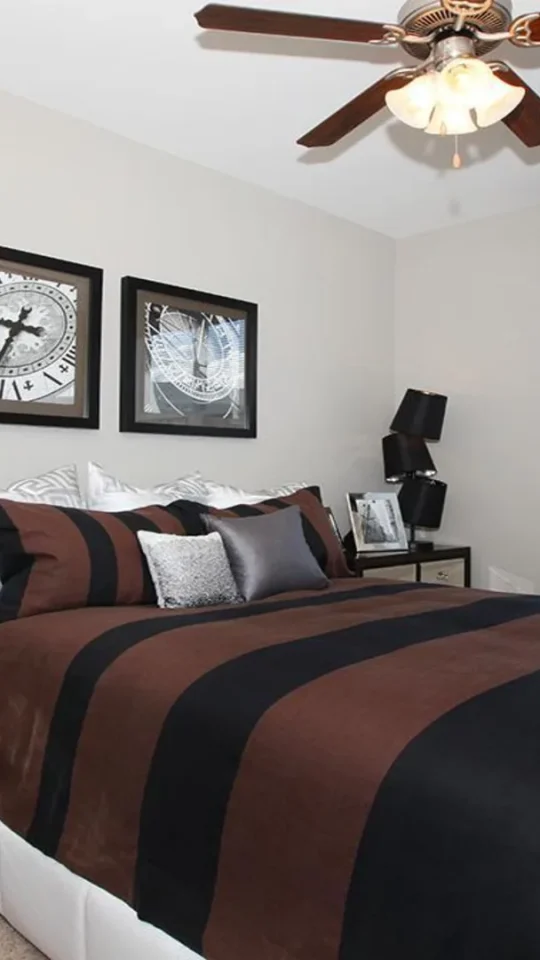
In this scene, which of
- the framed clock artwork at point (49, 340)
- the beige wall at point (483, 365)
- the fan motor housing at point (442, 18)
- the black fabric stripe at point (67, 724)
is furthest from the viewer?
the beige wall at point (483, 365)

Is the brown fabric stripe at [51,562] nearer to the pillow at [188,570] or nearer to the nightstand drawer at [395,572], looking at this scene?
the pillow at [188,570]

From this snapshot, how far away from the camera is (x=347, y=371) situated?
396cm

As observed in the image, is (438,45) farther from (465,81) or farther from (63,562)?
(63,562)

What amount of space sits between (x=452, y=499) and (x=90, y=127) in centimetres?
253

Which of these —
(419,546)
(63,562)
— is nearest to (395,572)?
(419,546)

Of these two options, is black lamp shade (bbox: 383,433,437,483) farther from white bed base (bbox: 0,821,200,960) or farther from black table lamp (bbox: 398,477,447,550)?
white bed base (bbox: 0,821,200,960)

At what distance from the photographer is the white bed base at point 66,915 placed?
1388 mm

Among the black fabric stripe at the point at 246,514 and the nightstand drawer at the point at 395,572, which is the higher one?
the black fabric stripe at the point at 246,514

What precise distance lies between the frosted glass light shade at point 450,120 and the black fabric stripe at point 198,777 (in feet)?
4.66

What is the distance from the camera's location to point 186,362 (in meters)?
3.18

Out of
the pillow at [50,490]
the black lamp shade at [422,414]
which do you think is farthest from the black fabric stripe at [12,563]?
the black lamp shade at [422,414]

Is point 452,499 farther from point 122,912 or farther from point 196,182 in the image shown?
point 122,912

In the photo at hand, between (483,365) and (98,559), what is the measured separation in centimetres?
257

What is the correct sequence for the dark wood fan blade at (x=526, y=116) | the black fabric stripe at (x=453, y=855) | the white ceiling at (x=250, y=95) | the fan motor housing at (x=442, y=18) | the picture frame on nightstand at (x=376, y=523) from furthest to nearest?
the picture frame on nightstand at (x=376, y=523), the white ceiling at (x=250, y=95), the dark wood fan blade at (x=526, y=116), the fan motor housing at (x=442, y=18), the black fabric stripe at (x=453, y=855)
